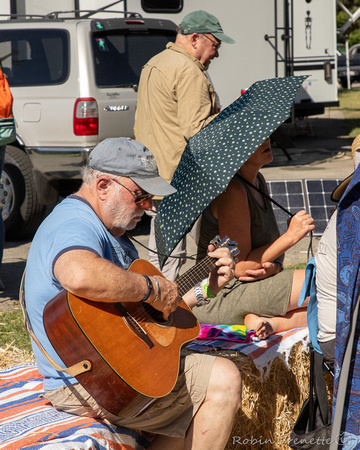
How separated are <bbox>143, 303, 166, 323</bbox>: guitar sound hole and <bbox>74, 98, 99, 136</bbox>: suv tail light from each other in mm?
4464

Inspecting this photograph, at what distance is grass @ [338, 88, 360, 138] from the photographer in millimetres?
17594

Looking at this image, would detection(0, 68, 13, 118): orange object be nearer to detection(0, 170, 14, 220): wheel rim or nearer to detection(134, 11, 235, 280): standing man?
detection(134, 11, 235, 280): standing man

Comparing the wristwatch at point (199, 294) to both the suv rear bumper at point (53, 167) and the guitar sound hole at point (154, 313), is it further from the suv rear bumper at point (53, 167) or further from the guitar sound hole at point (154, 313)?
the suv rear bumper at point (53, 167)

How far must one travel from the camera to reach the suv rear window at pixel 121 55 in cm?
711

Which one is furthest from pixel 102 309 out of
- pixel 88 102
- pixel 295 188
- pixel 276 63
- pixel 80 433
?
pixel 276 63

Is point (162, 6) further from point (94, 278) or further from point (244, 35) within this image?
point (94, 278)

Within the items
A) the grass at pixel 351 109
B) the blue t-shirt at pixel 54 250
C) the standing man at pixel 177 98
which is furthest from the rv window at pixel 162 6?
the blue t-shirt at pixel 54 250

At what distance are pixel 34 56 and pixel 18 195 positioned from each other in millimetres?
1455

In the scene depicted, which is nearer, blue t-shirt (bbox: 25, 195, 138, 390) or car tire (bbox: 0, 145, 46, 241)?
blue t-shirt (bbox: 25, 195, 138, 390)

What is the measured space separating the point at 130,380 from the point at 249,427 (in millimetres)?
1034

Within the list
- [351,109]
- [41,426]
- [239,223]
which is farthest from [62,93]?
[351,109]

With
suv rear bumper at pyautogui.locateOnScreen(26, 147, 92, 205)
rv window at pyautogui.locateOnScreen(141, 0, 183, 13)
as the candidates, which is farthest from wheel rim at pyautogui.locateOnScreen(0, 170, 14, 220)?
rv window at pyautogui.locateOnScreen(141, 0, 183, 13)

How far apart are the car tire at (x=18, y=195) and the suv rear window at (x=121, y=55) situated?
120cm

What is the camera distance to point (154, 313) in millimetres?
2738
